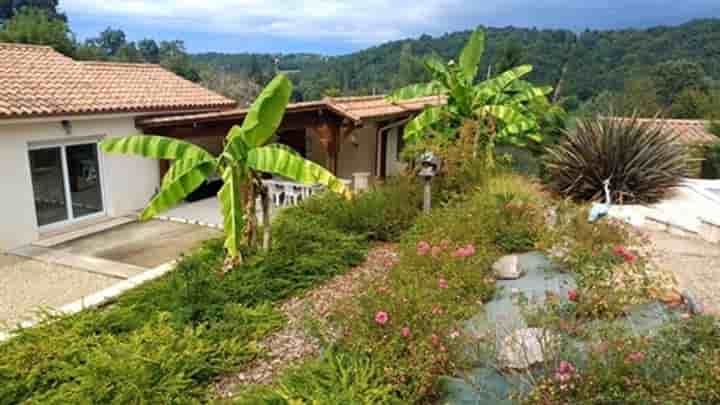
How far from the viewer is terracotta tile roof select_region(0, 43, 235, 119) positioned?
10.2 m

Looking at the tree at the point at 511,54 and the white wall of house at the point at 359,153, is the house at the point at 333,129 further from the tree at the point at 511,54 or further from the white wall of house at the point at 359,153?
the tree at the point at 511,54

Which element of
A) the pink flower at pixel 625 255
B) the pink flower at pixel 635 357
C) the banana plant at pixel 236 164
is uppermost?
the banana plant at pixel 236 164

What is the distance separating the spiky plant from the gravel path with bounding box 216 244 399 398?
558 cm

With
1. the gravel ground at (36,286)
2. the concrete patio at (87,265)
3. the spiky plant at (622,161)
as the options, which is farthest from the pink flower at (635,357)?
the spiky plant at (622,161)

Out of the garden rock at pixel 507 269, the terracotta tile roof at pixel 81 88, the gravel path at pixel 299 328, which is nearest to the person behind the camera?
the gravel path at pixel 299 328

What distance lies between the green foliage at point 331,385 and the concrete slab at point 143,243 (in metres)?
5.36

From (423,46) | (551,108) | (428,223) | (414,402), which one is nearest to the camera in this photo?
(414,402)

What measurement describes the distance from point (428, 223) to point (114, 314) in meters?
4.76

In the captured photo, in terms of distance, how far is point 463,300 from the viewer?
5172 millimetres

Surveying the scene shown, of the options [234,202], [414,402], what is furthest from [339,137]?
[414,402]

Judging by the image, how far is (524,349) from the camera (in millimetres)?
3627

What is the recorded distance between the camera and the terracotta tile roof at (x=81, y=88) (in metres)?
10.2

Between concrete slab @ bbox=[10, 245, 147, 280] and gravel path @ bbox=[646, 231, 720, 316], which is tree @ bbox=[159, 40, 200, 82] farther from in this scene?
gravel path @ bbox=[646, 231, 720, 316]

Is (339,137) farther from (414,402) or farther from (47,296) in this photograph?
(414,402)
